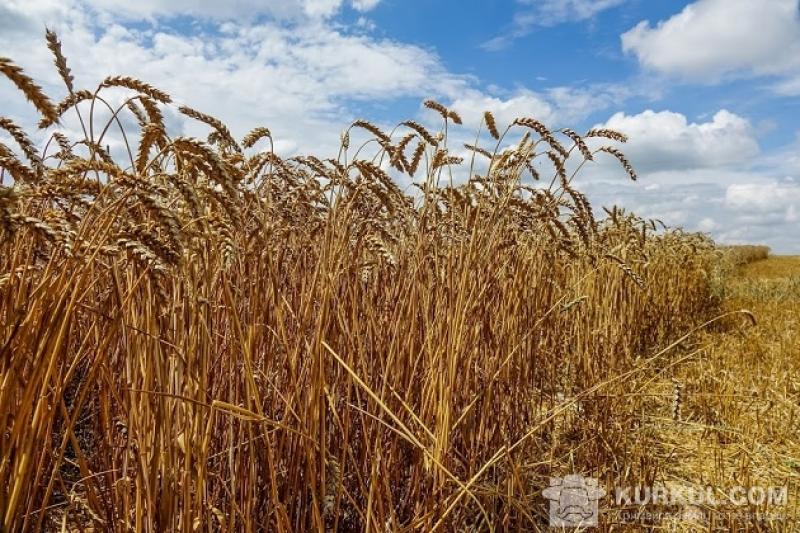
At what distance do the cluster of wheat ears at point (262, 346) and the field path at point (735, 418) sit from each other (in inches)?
11.1

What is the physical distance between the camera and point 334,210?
73.0 inches

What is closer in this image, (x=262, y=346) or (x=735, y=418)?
(x=262, y=346)

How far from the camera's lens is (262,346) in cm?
194

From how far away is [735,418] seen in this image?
347 centimetres

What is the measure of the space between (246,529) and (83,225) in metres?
0.76

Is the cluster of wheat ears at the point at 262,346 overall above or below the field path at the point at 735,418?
above

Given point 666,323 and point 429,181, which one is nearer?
point 429,181

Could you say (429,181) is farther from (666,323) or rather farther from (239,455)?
(666,323)

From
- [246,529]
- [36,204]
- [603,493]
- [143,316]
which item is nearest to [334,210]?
[143,316]

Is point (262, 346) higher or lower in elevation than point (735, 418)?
higher

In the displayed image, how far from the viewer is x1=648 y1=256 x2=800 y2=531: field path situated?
270cm

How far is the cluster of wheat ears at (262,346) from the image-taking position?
1266 mm

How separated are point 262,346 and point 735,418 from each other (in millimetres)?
2777

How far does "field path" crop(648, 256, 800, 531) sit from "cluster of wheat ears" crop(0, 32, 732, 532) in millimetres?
282
